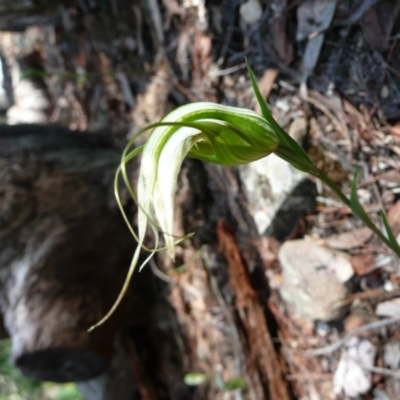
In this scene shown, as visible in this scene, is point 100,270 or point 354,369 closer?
point 354,369

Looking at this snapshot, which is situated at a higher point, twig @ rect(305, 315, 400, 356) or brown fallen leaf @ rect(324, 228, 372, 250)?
brown fallen leaf @ rect(324, 228, 372, 250)

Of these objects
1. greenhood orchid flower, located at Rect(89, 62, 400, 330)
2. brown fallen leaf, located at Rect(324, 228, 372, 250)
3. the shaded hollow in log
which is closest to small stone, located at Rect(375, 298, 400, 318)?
brown fallen leaf, located at Rect(324, 228, 372, 250)

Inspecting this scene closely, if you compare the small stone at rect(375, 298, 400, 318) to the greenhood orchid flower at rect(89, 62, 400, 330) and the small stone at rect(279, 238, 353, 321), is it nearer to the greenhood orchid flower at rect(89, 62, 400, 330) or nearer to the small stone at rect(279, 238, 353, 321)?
the small stone at rect(279, 238, 353, 321)

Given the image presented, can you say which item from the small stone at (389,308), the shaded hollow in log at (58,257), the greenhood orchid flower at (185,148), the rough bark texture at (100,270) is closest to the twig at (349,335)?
the small stone at (389,308)

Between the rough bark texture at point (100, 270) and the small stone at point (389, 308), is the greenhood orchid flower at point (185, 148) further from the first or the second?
the rough bark texture at point (100, 270)

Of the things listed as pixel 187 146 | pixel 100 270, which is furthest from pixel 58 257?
pixel 187 146

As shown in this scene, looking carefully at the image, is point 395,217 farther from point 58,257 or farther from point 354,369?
point 58,257
